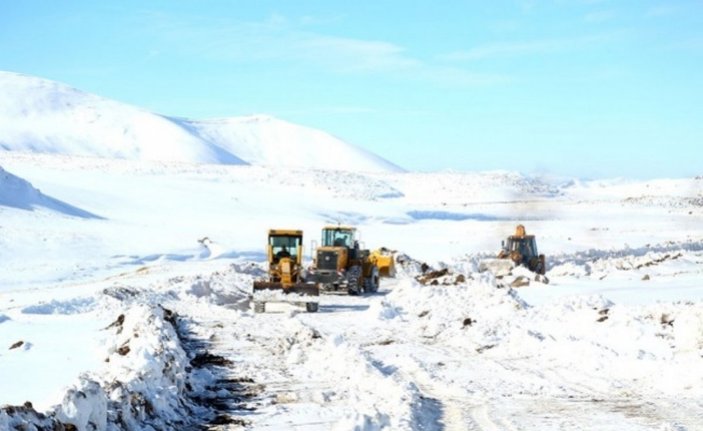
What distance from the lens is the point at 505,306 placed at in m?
19.2

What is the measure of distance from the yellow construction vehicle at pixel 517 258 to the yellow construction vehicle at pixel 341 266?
7.04 meters

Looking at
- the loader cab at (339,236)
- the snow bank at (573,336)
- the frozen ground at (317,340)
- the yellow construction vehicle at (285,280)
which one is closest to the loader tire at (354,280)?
the frozen ground at (317,340)

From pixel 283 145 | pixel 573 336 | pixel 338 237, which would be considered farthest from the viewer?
pixel 283 145

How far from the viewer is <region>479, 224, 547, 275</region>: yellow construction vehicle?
109 feet

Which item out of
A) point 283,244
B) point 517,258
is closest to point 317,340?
point 283,244

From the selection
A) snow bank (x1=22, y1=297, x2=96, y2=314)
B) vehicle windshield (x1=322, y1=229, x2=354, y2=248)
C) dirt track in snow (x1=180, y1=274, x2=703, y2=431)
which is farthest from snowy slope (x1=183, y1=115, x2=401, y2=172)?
dirt track in snow (x1=180, y1=274, x2=703, y2=431)

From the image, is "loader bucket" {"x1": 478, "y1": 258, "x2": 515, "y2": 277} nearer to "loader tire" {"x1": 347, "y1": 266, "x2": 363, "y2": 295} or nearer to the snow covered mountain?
"loader tire" {"x1": 347, "y1": 266, "x2": 363, "y2": 295}

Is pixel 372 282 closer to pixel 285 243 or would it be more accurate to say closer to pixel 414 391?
pixel 285 243

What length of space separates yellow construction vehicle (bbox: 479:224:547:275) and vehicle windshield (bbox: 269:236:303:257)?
1016 cm

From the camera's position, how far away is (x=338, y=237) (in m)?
27.1

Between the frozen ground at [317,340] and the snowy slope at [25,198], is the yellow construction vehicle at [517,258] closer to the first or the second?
the frozen ground at [317,340]

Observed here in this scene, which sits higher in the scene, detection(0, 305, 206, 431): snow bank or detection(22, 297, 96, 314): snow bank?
detection(0, 305, 206, 431): snow bank

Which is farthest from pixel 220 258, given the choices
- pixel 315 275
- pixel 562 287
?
pixel 562 287

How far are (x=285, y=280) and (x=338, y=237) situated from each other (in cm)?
437
